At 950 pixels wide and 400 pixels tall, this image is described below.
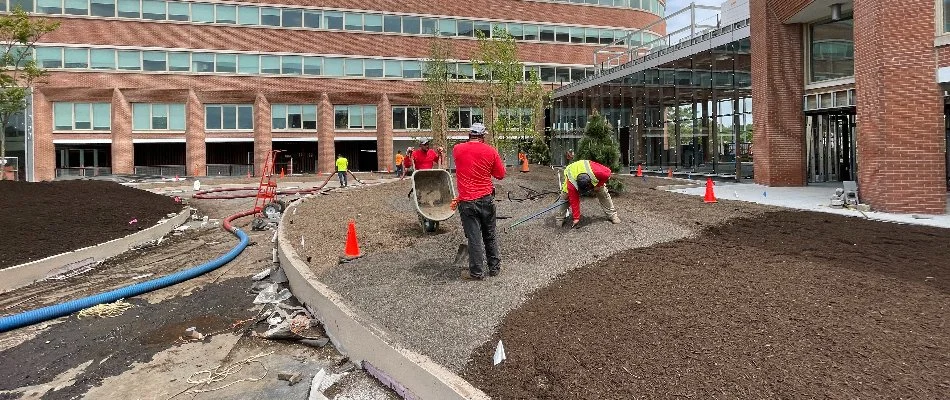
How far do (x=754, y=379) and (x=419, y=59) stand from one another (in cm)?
4370

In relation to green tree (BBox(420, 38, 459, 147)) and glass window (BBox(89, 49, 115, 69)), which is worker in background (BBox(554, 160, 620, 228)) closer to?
green tree (BBox(420, 38, 459, 147))

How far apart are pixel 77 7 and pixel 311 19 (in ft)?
50.4

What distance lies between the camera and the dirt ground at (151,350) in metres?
4.87

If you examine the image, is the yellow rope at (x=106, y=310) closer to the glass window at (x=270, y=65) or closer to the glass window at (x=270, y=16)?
the glass window at (x=270, y=65)

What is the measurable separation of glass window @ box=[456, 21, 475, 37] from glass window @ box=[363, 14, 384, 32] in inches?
250

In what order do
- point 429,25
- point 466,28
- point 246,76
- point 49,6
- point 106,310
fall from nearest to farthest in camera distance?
point 106,310
point 49,6
point 246,76
point 429,25
point 466,28

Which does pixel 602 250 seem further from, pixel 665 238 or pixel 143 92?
pixel 143 92

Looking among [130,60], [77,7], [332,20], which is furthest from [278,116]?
[77,7]

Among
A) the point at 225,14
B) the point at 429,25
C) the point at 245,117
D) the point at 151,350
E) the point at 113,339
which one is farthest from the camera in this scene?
the point at 429,25

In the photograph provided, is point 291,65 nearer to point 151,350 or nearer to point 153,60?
point 153,60

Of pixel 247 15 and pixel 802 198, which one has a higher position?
pixel 247 15

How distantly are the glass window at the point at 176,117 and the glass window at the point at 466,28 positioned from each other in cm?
2196

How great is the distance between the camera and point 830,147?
714 inches

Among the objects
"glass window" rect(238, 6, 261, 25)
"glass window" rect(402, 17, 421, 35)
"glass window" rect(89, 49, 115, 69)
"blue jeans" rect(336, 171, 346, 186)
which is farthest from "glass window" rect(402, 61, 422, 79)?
"blue jeans" rect(336, 171, 346, 186)
